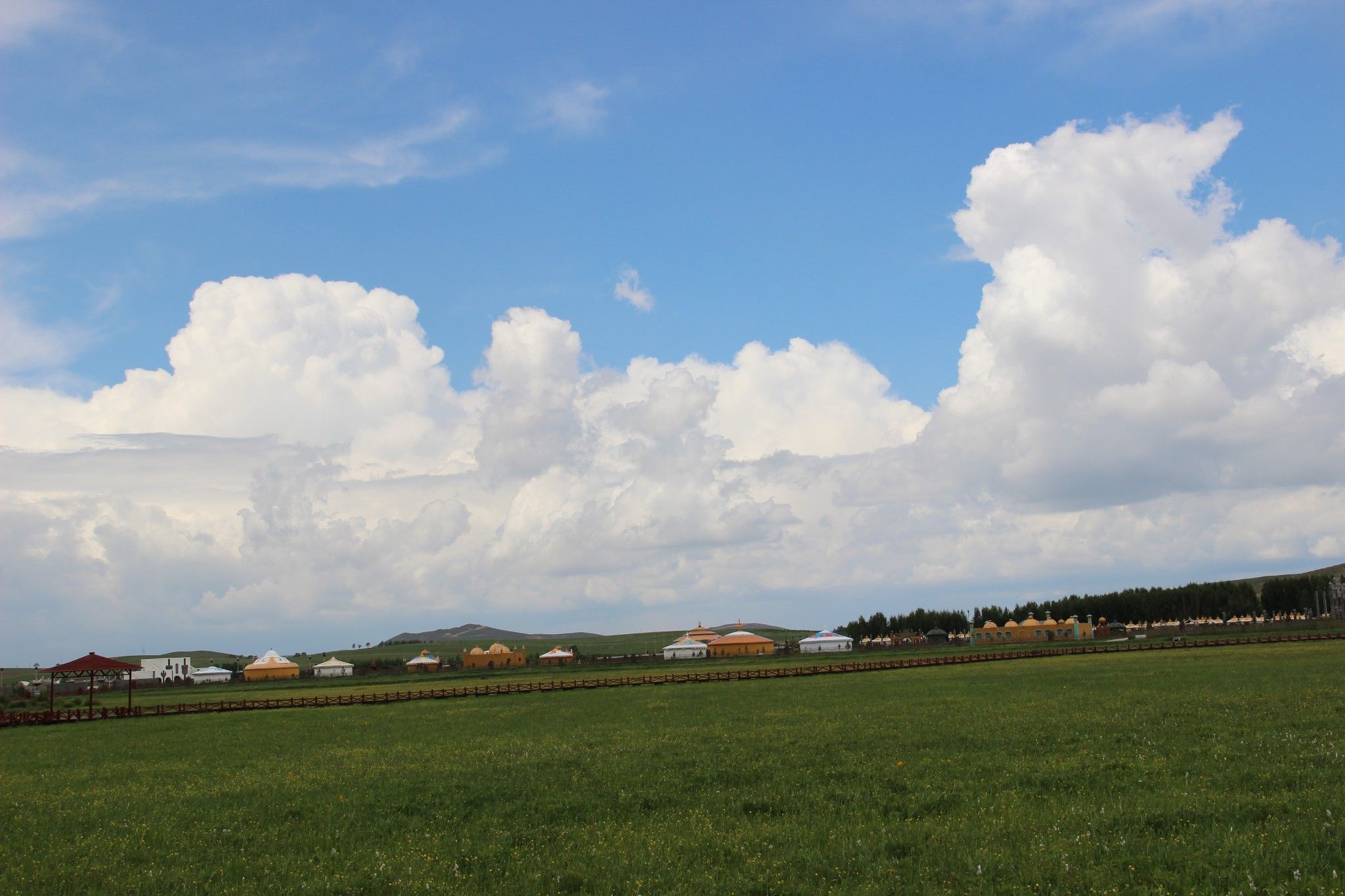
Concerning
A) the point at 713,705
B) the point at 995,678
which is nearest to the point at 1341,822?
the point at 713,705

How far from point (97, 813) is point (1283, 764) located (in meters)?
25.3

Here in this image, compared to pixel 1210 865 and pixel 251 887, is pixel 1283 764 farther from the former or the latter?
pixel 251 887

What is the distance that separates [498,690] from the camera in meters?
71.2

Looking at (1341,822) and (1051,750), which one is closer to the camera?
(1341,822)

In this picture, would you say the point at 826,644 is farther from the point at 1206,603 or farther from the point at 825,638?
the point at 1206,603

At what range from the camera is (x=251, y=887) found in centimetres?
1451

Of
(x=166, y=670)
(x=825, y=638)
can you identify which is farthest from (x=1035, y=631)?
(x=166, y=670)

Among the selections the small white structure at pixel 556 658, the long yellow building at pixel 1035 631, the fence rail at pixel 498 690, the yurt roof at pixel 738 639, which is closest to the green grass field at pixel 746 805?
the fence rail at pixel 498 690

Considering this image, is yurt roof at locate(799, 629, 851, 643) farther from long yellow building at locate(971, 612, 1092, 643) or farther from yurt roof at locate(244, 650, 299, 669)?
yurt roof at locate(244, 650, 299, 669)

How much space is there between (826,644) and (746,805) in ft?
513

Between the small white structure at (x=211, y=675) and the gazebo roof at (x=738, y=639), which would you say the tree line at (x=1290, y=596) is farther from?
the small white structure at (x=211, y=675)

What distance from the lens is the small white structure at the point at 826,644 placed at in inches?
6555

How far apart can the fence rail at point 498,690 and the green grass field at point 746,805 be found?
86.1ft

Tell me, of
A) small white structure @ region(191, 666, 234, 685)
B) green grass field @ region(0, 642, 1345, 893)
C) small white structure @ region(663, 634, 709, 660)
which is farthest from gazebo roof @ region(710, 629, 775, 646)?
green grass field @ region(0, 642, 1345, 893)
